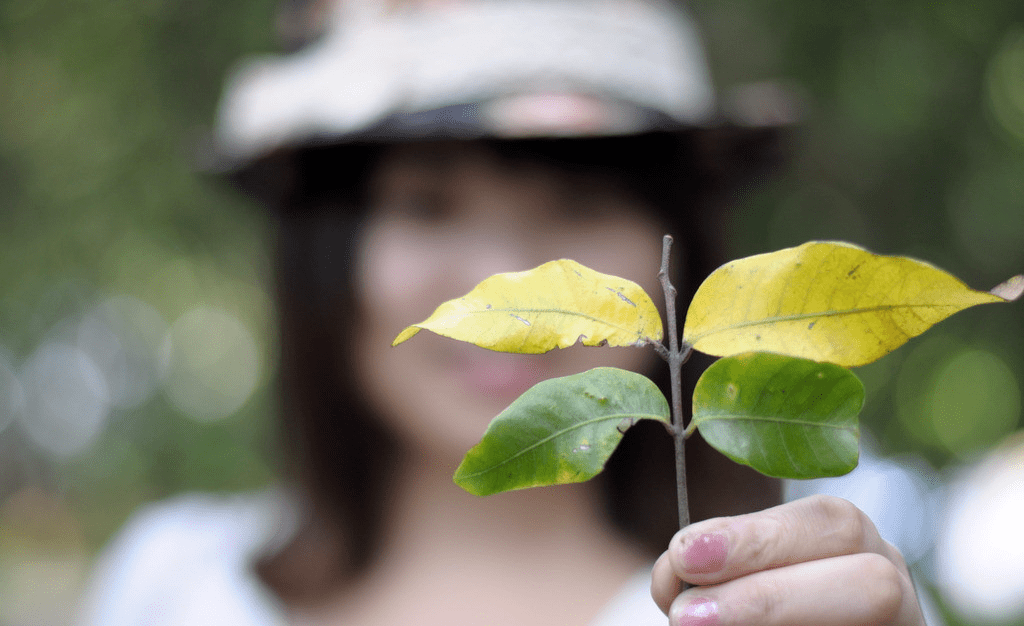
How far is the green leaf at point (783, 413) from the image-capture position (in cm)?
40

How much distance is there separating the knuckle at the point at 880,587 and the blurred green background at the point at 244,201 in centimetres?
171

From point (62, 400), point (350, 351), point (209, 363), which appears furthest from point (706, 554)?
point (62, 400)

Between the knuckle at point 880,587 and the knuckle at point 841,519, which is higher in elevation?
the knuckle at point 841,519

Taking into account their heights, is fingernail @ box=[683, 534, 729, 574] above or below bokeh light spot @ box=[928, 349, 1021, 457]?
above

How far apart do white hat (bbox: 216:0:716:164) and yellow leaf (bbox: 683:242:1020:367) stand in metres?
0.90

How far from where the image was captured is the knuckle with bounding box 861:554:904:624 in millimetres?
487

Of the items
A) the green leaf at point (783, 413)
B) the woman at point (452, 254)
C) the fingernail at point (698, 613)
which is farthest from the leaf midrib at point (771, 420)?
the woman at point (452, 254)

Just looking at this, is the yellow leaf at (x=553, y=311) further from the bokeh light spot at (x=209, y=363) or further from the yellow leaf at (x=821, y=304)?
the bokeh light spot at (x=209, y=363)

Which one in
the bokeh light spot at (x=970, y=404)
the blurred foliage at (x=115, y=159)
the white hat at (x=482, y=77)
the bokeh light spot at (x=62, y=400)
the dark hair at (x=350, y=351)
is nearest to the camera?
the white hat at (x=482, y=77)

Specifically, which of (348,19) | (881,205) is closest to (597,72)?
(348,19)

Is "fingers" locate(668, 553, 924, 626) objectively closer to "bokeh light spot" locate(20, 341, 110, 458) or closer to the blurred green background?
the blurred green background

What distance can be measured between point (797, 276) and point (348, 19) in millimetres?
1345

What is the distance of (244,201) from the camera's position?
2.89m

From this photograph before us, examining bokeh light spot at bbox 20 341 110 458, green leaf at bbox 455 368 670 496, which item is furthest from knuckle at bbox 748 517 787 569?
bokeh light spot at bbox 20 341 110 458
